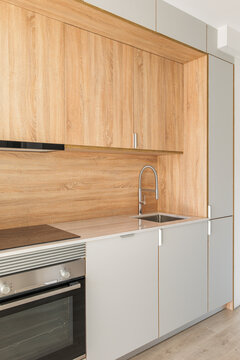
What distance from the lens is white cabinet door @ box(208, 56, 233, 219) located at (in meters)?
2.65

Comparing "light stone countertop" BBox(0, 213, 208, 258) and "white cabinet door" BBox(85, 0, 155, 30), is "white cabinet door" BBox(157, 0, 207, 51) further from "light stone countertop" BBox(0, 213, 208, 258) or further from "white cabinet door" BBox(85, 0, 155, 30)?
"light stone countertop" BBox(0, 213, 208, 258)

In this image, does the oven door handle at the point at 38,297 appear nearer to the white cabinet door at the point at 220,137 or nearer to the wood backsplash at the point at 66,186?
the wood backsplash at the point at 66,186

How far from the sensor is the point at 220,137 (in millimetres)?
2730

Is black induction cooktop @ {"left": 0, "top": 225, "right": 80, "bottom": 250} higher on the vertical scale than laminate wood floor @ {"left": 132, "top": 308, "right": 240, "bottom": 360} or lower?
higher

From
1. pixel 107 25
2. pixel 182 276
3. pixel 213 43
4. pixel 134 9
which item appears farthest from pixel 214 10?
pixel 182 276

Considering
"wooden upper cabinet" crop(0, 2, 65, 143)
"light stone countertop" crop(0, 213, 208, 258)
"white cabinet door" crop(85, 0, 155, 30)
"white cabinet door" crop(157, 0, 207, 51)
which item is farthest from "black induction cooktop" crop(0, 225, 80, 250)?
"white cabinet door" crop(157, 0, 207, 51)

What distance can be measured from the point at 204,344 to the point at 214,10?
2.66m

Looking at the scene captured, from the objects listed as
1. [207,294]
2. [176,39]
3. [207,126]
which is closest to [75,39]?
[176,39]

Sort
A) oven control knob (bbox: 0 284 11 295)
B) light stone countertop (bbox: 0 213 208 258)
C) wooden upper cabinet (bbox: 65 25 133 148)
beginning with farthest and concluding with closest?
wooden upper cabinet (bbox: 65 25 133 148)
light stone countertop (bbox: 0 213 208 258)
oven control knob (bbox: 0 284 11 295)

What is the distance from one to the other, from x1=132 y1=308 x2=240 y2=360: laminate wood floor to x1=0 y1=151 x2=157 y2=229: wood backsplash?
1.12 metres

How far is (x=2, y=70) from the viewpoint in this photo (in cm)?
166

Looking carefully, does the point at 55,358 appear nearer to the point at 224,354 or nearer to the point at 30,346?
the point at 30,346

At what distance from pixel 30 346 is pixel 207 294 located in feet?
5.42

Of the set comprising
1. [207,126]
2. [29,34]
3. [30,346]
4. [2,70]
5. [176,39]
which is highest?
[176,39]
